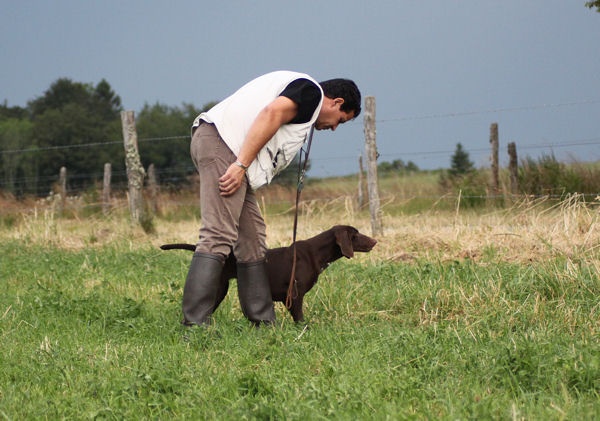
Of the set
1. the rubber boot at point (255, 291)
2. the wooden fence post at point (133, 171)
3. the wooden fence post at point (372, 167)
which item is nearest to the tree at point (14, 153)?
the wooden fence post at point (133, 171)

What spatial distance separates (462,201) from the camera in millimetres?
14859

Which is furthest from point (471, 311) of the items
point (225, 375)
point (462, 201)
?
point (462, 201)

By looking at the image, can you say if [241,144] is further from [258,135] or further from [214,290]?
[214,290]

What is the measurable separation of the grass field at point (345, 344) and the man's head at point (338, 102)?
130 cm

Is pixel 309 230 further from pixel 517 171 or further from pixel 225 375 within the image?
pixel 225 375

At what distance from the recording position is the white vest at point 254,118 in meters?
4.52

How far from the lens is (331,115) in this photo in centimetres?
468

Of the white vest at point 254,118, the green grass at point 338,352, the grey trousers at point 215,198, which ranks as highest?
the white vest at point 254,118

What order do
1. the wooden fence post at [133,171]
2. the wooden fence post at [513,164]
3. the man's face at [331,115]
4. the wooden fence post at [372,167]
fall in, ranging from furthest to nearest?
the wooden fence post at [513,164] < the wooden fence post at [133,171] < the wooden fence post at [372,167] < the man's face at [331,115]

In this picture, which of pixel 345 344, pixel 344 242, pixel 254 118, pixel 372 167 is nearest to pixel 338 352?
pixel 345 344

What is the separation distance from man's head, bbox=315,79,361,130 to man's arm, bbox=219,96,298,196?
273 mm

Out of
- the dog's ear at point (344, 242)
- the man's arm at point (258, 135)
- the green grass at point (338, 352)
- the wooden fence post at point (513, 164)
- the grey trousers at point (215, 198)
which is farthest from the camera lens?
the wooden fence post at point (513, 164)

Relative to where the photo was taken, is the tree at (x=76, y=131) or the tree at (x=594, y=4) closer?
the tree at (x=594, y=4)

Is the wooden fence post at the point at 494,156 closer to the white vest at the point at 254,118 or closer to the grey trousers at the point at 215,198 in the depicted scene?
the white vest at the point at 254,118
